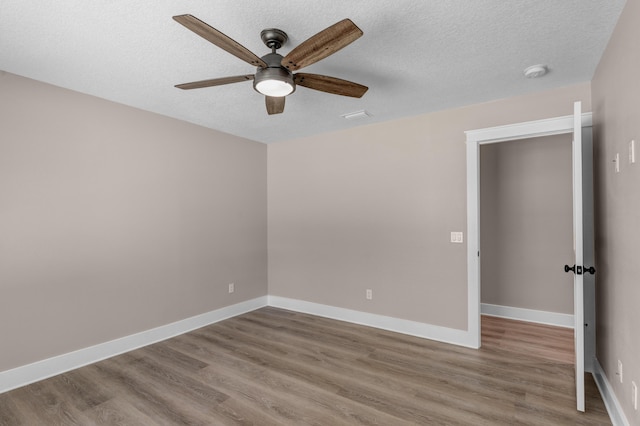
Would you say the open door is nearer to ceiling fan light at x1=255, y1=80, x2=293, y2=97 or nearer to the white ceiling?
the white ceiling

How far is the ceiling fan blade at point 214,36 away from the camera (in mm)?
1489

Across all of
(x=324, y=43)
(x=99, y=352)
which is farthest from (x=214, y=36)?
(x=99, y=352)

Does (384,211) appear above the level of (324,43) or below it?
below

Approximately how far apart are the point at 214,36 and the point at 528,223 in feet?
13.7

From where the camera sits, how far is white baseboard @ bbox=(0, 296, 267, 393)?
8.60 feet

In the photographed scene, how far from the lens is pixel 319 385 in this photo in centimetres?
262

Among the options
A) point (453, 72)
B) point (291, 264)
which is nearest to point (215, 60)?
point (453, 72)

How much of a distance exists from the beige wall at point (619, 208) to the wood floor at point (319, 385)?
519 millimetres

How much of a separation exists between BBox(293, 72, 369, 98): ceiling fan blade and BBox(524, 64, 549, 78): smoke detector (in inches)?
53.6

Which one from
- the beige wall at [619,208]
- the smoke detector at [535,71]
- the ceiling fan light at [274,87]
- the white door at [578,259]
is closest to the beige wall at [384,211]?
the smoke detector at [535,71]

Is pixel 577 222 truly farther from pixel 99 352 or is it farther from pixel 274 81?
pixel 99 352

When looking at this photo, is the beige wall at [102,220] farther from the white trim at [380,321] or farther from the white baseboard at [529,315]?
the white baseboard at [529,315]

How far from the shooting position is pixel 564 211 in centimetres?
394

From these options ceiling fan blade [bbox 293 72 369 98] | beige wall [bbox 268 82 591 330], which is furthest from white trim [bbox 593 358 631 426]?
ceiling fan blade [bbox 293 72 369 98]
